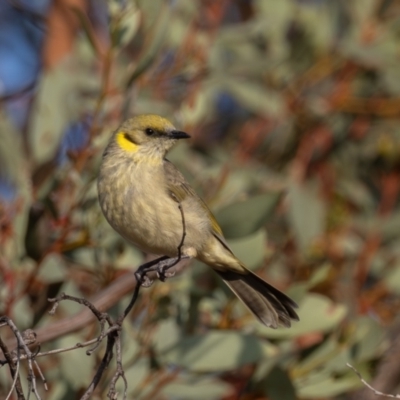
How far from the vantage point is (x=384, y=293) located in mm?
4035

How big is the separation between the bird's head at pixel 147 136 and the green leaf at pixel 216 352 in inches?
27.2

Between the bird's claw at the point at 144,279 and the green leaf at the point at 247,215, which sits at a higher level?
the bird's claw at the point at 144,279

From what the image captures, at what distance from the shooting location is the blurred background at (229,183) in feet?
10.9

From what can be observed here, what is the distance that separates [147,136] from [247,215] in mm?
474

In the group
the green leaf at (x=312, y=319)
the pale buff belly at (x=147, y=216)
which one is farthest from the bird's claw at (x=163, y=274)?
the green leaf at (x=312, y=319)

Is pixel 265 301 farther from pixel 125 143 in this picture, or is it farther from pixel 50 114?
pixel 50 114

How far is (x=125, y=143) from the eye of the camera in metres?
3.38

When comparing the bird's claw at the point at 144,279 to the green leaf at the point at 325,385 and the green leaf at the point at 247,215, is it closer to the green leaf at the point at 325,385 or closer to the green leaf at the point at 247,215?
the green leaf at the point at 247,215

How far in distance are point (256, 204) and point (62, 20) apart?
5.76ft

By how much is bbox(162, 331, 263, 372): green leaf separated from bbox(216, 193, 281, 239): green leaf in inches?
14.9

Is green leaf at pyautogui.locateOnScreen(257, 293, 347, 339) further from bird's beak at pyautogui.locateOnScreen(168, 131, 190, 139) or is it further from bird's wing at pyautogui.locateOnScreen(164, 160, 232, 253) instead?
bird's beak at pyautogui.locateOnScreen(168, 131, 190, 139)

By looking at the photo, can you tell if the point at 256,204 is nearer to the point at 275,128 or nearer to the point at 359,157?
the point at 275,128

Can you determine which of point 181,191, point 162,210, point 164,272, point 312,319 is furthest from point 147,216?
point 312,319

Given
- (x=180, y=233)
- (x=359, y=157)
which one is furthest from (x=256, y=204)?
(x=359, y=157)
